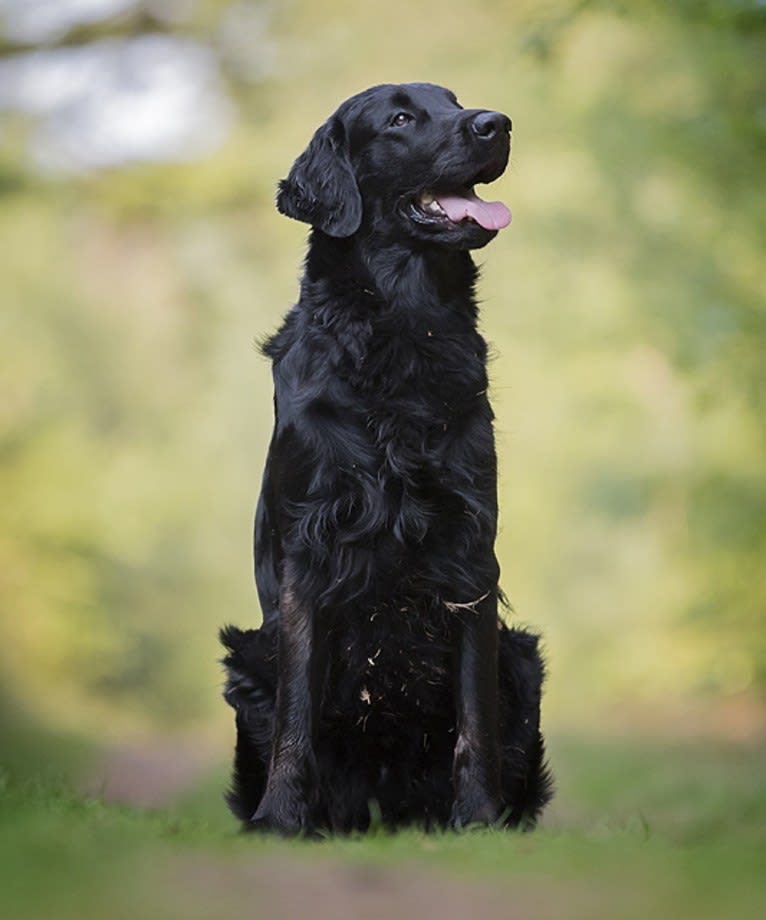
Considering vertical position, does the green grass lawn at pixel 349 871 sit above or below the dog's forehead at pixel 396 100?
below

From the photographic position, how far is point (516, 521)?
1516cm

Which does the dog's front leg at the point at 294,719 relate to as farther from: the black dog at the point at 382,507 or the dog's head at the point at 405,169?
the dog's head at the point at 405,169

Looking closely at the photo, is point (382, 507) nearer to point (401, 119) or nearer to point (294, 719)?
point (294, 719)

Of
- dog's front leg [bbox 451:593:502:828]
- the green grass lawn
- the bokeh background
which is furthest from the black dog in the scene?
the bokeh background

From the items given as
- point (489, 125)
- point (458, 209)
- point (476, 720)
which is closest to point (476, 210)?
point (458, 209)

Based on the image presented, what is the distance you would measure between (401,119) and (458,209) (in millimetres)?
316

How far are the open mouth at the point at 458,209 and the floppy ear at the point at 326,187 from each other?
0.18 m

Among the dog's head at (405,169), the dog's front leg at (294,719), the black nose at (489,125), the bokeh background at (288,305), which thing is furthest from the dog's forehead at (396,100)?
the bokeh background at (288,305)

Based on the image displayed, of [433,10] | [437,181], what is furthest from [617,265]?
[437,181]

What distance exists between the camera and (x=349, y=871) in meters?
2.79

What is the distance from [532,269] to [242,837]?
1128cm

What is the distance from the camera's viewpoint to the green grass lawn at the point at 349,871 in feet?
8.25

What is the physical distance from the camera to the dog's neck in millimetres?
4176

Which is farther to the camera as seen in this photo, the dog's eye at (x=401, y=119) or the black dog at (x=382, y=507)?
the dog's eye at (x=401, y=119)
